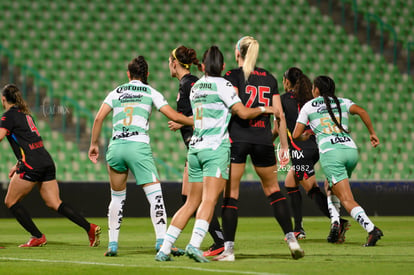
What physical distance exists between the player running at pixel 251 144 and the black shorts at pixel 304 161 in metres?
2.89

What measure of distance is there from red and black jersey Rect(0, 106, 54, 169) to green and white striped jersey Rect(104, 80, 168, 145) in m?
2.09

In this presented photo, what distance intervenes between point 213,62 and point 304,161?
3620 mm

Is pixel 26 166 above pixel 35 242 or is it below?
above

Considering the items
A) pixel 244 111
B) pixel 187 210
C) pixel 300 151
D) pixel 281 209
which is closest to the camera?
pixel 244 111

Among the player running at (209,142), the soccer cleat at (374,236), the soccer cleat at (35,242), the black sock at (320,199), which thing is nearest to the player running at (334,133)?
the soccer cleat at (374,236)

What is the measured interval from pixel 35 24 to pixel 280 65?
22.9 feet

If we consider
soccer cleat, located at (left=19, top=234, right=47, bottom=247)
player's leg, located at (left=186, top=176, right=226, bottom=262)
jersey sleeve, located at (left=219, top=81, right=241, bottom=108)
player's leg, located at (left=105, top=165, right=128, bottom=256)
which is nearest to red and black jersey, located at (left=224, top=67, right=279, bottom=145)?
jersey sleeve, located at (left=219, top=81, right=241, bottom=108)

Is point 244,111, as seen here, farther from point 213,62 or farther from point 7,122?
point 7,122

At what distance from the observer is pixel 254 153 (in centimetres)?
745

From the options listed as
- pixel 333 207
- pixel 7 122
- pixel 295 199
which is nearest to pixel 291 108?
pixel 295 199

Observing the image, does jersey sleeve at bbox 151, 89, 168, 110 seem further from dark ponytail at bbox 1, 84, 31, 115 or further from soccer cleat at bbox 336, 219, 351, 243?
soccer cleat at bbox 336, 219, 351, 243

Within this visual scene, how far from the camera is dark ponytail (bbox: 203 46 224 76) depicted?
726 centimetres

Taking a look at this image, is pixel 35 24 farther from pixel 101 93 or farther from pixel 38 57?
pixel 101 93

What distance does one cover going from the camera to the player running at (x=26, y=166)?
31.1ft
